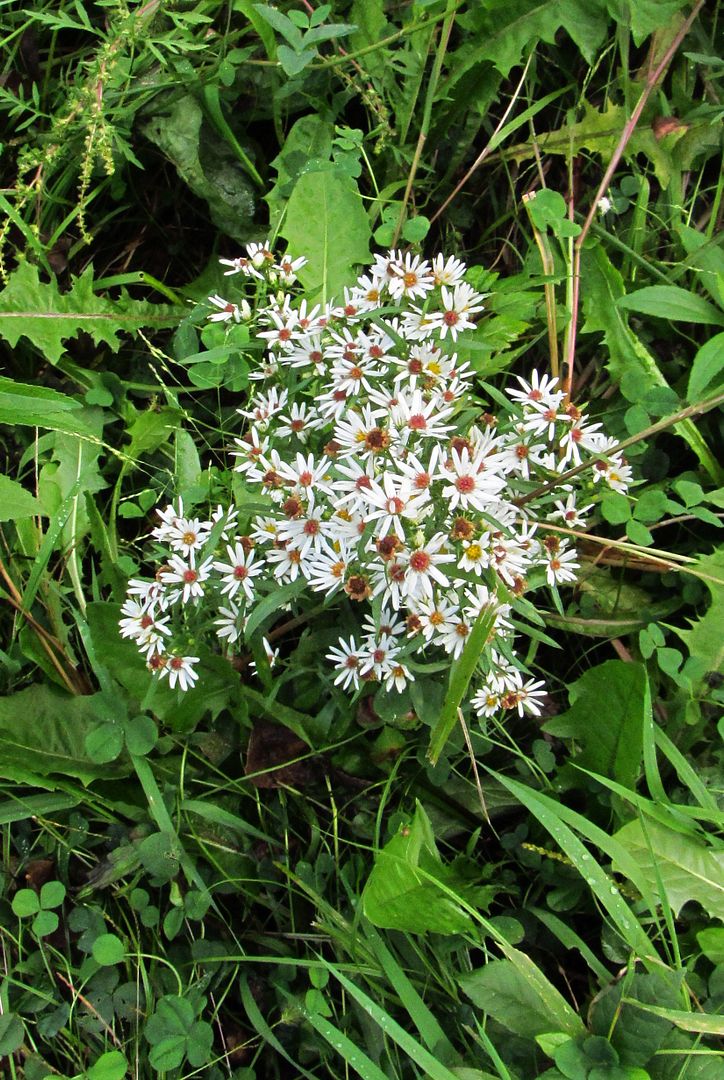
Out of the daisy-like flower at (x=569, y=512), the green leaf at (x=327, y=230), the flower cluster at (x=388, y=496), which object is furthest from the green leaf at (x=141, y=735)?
the green leaf at (x=327, y=230)

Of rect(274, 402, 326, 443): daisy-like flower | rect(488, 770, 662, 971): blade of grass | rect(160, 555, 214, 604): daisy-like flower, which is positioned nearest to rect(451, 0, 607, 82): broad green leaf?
rect(274, 402, 326, 443): daisy-like flower

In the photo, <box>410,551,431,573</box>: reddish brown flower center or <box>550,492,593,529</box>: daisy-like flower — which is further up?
<box>410,551,431,573</box>: reddish brown flower center

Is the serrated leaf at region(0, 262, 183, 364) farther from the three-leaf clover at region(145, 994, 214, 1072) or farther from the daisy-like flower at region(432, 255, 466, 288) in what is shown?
the three-leaf clover at region(145, 994, 214, 1072)

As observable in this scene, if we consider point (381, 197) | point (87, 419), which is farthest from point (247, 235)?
point (87, 419)

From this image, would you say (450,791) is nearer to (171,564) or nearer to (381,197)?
(171,564)

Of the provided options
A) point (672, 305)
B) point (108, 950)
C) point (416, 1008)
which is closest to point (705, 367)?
point (672, 305)

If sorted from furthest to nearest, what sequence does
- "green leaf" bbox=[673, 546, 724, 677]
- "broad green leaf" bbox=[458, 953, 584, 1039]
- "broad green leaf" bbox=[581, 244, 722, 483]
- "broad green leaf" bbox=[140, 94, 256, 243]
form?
"broad green leaf" bbox=[140, 94, 256, 243], "broad green leaf" bbox=[581, 244, 722, 483], "green leaf" bbox=[673, 546, 724, 677], "broad green leaf" bbox=[458, 953, 584, 1039]

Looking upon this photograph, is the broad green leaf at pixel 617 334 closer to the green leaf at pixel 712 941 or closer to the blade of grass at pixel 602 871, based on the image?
the blade of grass at pixel 602 871

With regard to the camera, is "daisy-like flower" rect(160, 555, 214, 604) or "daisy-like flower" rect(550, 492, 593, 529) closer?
"daisy-like flower" rect(160, 555, 214, 604)
